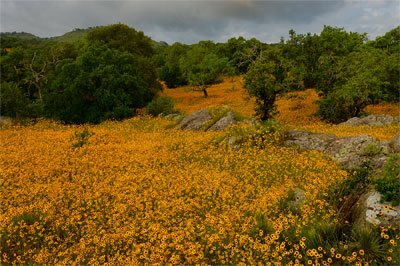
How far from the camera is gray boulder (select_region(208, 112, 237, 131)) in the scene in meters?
17.5

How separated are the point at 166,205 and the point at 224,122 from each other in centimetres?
1121

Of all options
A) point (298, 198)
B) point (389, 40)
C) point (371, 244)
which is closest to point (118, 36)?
A: point (298, 198)

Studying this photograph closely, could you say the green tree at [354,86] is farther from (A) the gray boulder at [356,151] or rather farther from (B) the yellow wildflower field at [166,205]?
(B) the yellow wildflower field at [166,205]

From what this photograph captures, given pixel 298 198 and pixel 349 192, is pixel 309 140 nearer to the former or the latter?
pixel 349 192

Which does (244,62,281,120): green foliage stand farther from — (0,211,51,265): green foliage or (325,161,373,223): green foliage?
(0,211,51,265): green foliage

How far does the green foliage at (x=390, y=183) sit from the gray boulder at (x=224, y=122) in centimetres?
1141

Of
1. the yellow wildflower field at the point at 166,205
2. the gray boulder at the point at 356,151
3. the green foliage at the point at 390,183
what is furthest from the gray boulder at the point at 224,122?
the green foliage at the point at 390,183

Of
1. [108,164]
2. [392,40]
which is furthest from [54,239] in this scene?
[392,40]

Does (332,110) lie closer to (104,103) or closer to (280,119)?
(280,119)

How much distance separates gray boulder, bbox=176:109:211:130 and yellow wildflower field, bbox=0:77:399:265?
4.44 m

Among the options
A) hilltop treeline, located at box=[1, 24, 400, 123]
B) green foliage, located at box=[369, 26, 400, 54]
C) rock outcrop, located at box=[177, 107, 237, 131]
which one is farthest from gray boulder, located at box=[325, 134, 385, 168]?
green foliage, located at box=[369, 26, 400, 54]

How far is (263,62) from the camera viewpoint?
59.0 ft

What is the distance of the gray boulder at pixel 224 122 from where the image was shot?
17.5 metres

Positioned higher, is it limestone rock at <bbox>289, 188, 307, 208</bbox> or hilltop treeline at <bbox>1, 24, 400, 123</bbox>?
hilltop treeline at <bbox>1, 24, 400, 123</bbox>
